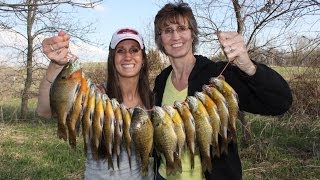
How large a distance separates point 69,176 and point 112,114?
15.5ft

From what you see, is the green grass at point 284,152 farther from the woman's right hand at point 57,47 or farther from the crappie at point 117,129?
the woman's right hand at point 57,47

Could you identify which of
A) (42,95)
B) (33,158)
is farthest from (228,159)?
(33,158)

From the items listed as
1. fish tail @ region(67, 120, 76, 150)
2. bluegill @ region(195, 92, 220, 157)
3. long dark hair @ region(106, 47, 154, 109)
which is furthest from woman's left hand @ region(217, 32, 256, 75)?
fish tail @ region(67, 120, 76, 150)

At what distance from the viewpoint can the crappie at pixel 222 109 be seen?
3.30 meters

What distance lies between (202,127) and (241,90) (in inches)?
17.6

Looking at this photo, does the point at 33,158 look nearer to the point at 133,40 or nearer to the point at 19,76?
the point at 133,40

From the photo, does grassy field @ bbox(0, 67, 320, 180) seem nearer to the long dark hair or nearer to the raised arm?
the long dark hair

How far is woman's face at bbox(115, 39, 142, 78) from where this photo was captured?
12.4 ft

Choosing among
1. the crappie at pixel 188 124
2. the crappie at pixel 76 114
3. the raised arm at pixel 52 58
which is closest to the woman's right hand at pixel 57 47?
the raised arm at pixel 52 58

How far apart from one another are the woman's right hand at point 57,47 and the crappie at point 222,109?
3.70 ft

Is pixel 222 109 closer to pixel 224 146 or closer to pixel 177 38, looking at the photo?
pixel 224 146

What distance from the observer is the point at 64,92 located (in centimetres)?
321

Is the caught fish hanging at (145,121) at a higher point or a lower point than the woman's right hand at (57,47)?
lower

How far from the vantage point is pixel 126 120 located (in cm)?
332
